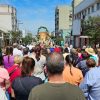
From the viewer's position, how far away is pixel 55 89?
428cm

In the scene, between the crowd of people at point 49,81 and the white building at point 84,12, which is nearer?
the crowd of people at point 49,81

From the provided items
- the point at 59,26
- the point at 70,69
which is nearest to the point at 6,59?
the point at 70,69

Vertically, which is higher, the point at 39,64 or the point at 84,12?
the point at 84,12

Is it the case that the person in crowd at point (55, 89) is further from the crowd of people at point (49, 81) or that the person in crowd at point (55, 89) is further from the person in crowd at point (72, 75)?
the person in crowd at point (72, 75)

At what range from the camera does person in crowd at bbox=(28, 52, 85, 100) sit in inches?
168

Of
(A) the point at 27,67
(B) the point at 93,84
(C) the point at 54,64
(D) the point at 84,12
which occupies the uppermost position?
(D) the point at 84,12

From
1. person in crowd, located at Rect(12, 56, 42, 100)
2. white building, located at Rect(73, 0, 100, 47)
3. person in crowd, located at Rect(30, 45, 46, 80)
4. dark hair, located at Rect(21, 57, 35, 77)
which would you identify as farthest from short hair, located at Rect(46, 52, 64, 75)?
white building, located at Rect(73, 0, 100, 47)

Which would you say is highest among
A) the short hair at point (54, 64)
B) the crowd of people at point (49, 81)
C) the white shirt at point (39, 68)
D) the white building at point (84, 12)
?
the white building at point (84, 12)

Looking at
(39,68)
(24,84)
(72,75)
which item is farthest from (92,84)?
(39,68)

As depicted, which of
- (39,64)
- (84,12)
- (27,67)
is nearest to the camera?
(27,67)

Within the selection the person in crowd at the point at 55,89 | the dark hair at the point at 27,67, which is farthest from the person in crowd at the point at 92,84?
the person in crowd at the point at 55,89

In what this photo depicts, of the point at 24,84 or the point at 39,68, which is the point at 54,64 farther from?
the point at 39,68

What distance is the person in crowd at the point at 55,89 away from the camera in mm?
4258

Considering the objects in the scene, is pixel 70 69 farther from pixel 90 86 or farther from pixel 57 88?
pixel 57 88
